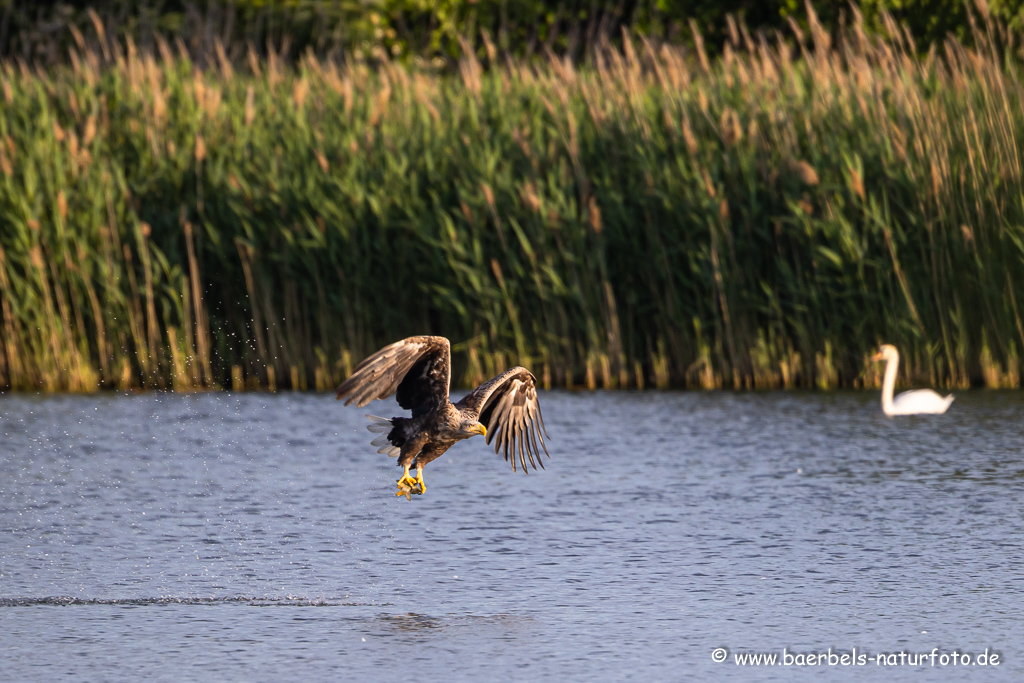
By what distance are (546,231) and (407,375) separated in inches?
260

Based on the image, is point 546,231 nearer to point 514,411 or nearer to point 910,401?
point 910,401

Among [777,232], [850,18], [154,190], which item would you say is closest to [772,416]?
[777,232]

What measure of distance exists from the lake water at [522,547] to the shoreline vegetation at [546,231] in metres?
1.21

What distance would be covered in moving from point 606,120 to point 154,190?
4.05m

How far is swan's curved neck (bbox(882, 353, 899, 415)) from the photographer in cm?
1191

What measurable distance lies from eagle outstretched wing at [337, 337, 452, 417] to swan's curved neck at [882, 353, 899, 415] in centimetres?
577

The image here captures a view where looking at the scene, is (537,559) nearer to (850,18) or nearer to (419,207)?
(419,207)

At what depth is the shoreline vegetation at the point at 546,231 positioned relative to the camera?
512 inches

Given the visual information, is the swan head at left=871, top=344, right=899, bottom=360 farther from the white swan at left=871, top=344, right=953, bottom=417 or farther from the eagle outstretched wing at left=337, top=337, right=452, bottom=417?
the eagle outstretched wing at left=337, top=337, right=452, bottom=417

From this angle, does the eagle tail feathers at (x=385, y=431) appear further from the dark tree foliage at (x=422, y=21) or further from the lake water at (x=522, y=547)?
the dark tree foliage at (x=422, y=21)

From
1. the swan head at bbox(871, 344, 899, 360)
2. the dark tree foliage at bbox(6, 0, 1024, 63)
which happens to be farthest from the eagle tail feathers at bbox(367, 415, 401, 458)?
the dark tree foliage at bbox(6, 0, 1024, 63)

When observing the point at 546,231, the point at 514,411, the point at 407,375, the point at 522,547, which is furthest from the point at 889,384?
the point at 407,375

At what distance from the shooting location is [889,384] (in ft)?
39.7

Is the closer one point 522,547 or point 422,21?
point 522,547
